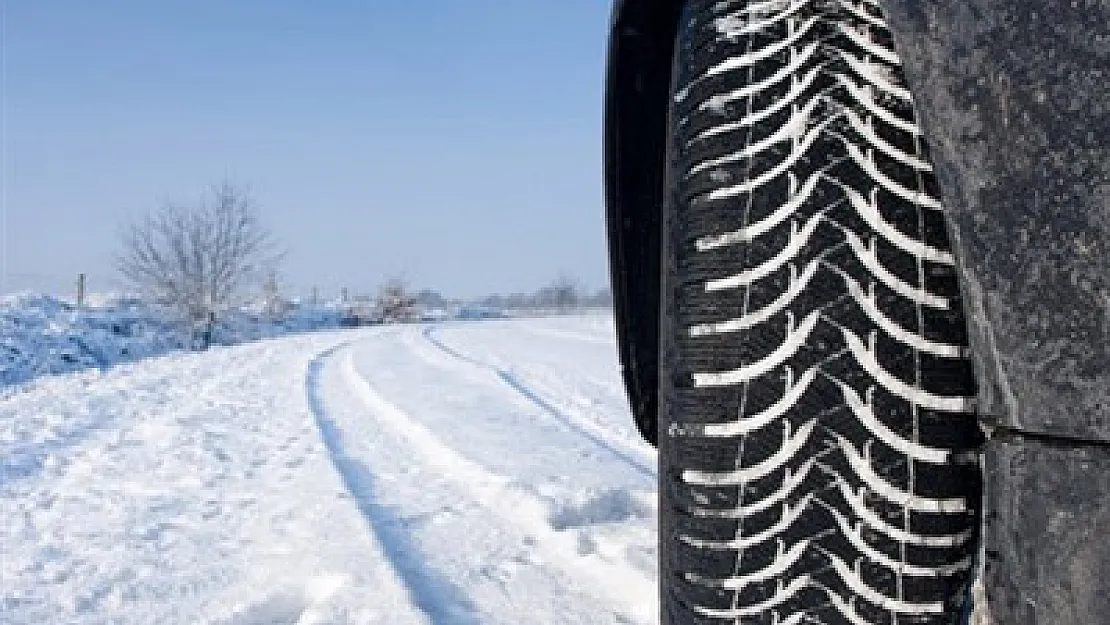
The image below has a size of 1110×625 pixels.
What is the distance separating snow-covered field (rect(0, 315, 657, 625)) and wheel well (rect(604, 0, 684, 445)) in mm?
591

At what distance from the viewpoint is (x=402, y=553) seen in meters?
2.38

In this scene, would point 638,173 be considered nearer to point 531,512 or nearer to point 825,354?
point 825,354

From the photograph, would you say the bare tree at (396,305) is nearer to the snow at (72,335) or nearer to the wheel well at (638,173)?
the snow at (72,335)

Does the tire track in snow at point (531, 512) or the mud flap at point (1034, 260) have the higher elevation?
the mud flap at point (1034, 260)

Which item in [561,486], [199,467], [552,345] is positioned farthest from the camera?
[552,345]

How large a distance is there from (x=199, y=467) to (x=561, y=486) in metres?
1.67

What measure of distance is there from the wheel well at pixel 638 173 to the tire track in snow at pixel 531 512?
0.46 m

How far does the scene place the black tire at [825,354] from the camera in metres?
0.81

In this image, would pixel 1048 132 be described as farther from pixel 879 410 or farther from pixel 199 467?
pixel 199 467

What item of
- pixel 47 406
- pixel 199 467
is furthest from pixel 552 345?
pixel 199 467

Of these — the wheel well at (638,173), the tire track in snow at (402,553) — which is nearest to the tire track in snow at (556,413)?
the tire track in snow at (402,553)

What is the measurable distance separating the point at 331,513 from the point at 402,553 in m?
0.57

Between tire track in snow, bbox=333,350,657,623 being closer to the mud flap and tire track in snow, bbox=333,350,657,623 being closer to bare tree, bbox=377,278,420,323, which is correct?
the mud flap

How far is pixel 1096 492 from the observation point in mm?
614
